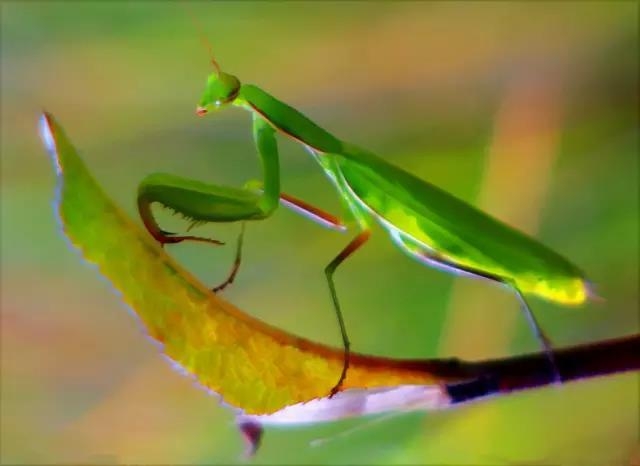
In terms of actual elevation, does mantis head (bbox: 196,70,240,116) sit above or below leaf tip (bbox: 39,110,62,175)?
below

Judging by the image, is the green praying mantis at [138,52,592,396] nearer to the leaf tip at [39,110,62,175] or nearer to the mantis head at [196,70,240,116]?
the mantis head at [196,70,240,116]

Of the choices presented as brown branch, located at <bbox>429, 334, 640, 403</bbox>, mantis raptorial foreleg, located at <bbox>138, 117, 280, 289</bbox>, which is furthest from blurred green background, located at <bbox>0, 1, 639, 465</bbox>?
mantis raptorial foreleg, located at <bbox>138, 117, 280, 289</bbox>

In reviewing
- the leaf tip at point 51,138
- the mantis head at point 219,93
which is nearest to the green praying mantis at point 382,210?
the mantis head at point 219,93

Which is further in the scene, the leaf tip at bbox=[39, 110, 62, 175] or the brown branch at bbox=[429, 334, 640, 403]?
the brown branch at bbox=[429, 334, 640, 403]

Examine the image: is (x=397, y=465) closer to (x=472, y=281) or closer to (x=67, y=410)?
(x=472, y=281)

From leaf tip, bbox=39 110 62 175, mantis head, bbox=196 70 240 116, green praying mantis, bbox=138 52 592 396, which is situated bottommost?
green praying mantis, bbox=138 52 592 396

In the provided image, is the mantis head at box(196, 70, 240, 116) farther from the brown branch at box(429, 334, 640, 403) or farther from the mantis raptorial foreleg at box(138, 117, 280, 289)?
the brown branch at box(429, 334, 640, 403)
